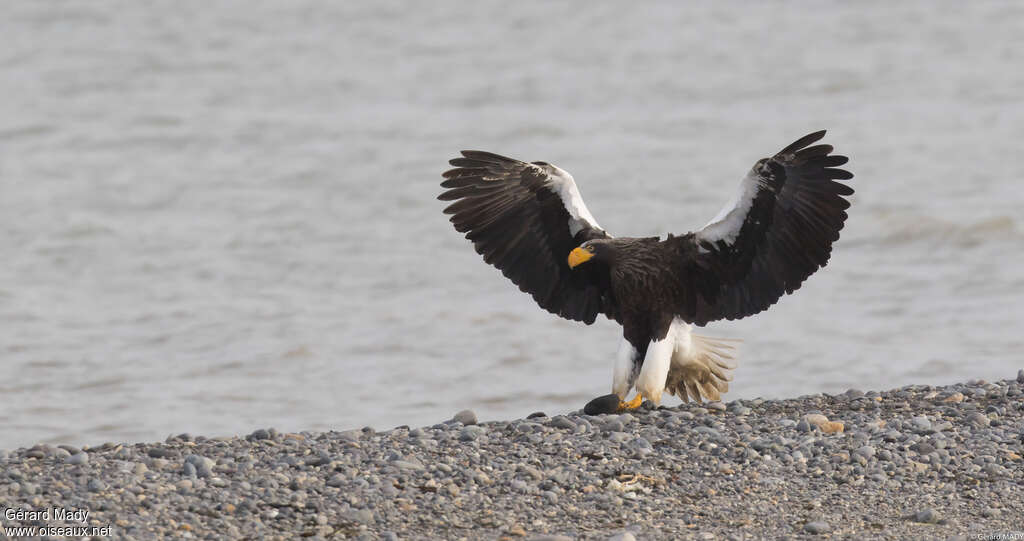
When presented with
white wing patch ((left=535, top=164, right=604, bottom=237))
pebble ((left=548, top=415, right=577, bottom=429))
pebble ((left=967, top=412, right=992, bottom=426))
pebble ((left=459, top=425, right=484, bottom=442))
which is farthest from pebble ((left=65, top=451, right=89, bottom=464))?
pebble ((left=967, top=412, right=992, bottom=426))

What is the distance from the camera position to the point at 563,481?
242 inches

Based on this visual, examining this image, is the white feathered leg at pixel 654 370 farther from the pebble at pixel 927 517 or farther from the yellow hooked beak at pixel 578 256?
the pebble at pixel 927 517

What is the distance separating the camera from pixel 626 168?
52.6ft

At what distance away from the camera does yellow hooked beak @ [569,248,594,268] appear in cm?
730

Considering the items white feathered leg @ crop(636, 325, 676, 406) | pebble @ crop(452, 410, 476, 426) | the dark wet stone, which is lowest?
pebble @ crop(452, 410, 476, 426)

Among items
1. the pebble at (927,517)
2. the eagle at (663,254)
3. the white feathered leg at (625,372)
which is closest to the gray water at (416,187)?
the eagle at (663,254)

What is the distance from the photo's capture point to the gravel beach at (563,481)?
5.63 metres

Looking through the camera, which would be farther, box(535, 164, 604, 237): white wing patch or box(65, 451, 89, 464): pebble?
box(535, 164, 604, 237): white wing patch

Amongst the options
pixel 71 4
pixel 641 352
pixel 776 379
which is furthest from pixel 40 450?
pixel 71 4

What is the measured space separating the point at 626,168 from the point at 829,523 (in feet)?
34.3

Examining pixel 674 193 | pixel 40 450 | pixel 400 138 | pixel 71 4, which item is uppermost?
pixel 71 4

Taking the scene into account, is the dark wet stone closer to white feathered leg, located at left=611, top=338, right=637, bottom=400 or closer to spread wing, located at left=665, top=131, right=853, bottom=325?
white feathered leg, located at left=611, top=338, right=637, bottom=400

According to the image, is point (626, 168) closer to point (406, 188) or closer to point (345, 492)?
point (406, 188)

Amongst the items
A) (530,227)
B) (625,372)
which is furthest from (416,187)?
(625,372)
